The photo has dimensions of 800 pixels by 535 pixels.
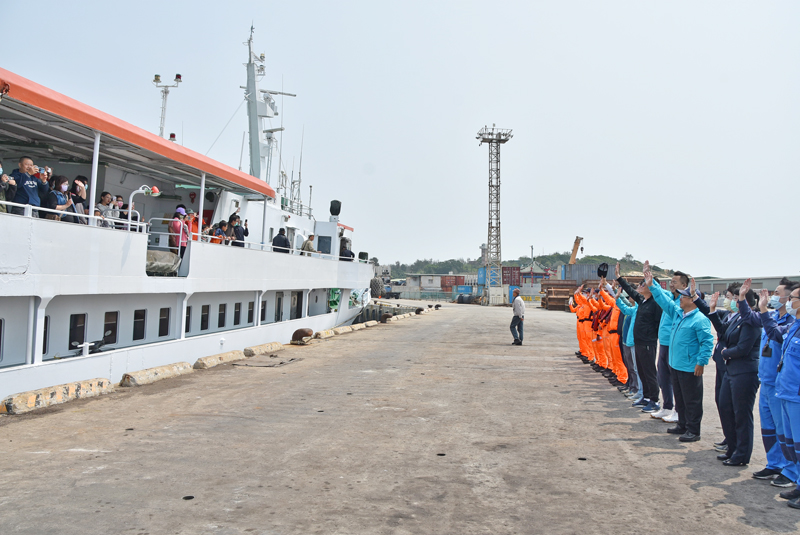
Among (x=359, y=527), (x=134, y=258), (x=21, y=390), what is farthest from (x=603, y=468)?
(x=134, y=258)

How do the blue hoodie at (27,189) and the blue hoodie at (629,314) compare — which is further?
the blue hoodie at (629,314)

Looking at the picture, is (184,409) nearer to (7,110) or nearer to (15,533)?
(15,533)

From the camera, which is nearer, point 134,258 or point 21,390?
point 21,390

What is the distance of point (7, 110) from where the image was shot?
831cm

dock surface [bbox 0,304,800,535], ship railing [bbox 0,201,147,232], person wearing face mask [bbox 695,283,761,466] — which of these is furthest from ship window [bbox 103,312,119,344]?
person wearing face mask [bbox 695,283,761,466]

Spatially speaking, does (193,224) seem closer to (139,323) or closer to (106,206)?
(139,323)

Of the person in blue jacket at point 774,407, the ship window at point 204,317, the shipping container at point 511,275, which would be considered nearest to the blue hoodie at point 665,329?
the person in blue jacket at point 774,407

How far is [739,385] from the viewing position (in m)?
5.70

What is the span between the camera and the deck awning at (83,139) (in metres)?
8.18

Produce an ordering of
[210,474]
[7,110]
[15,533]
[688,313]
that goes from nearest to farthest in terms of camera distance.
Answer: [15,533] < [210,474] < [688,313] < [7,110]

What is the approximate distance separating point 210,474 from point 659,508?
13.7 ft

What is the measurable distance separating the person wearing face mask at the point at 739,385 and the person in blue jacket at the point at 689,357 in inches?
22.3

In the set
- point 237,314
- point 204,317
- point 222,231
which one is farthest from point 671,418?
point 237,314

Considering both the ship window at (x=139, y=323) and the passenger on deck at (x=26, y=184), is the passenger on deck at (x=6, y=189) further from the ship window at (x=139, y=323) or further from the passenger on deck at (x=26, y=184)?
the ship window at (x=139, y=323)
